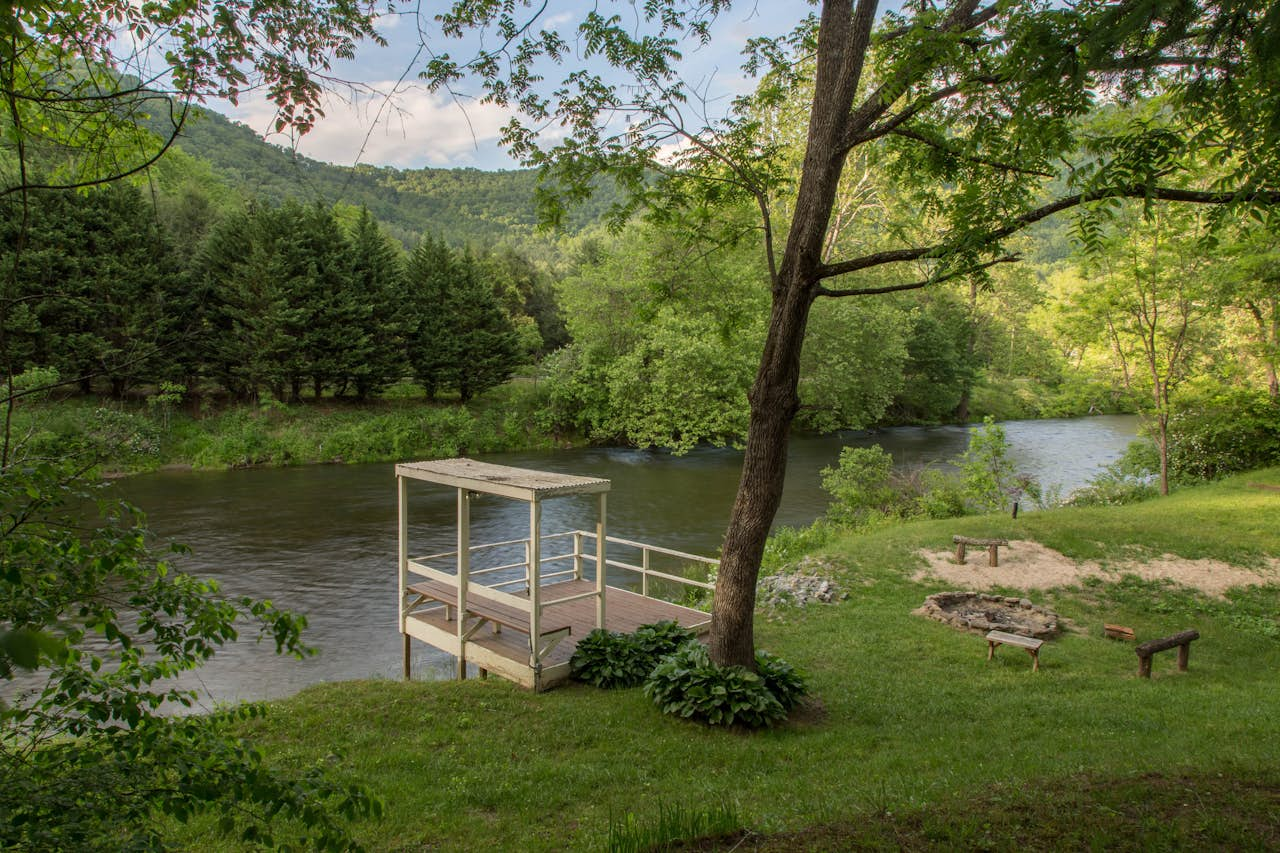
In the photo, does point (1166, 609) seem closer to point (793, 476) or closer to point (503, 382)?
point (793, 476)

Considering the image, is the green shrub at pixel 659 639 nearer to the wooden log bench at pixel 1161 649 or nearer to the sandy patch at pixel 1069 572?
the wooden log bench at pixel 1161 649

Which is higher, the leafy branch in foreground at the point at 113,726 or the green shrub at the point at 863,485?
the leafy branch in foreground at the point at 113,726

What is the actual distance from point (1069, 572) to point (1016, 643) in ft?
15.1

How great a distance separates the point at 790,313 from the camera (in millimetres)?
6754

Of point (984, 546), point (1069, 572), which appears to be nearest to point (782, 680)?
point (984, 546)

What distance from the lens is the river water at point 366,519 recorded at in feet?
36.8

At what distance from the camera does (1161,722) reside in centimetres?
665

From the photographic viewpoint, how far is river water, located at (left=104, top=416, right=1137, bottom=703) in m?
11.2

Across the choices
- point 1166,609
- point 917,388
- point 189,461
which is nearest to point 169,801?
point 1166,609

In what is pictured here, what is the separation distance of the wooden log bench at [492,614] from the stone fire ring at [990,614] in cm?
561

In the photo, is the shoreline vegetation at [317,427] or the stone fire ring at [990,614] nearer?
the stone fire ring at [990,614]

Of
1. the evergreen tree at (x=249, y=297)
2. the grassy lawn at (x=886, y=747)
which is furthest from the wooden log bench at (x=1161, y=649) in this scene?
the evergreen tree at (x=249, y=297)

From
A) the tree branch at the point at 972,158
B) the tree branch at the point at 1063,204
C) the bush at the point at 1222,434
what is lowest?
the bush at the point at 1222,434

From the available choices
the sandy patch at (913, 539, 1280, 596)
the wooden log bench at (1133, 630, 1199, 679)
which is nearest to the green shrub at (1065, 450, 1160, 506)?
the sandy patch at (913, 539, 1280, 596)
